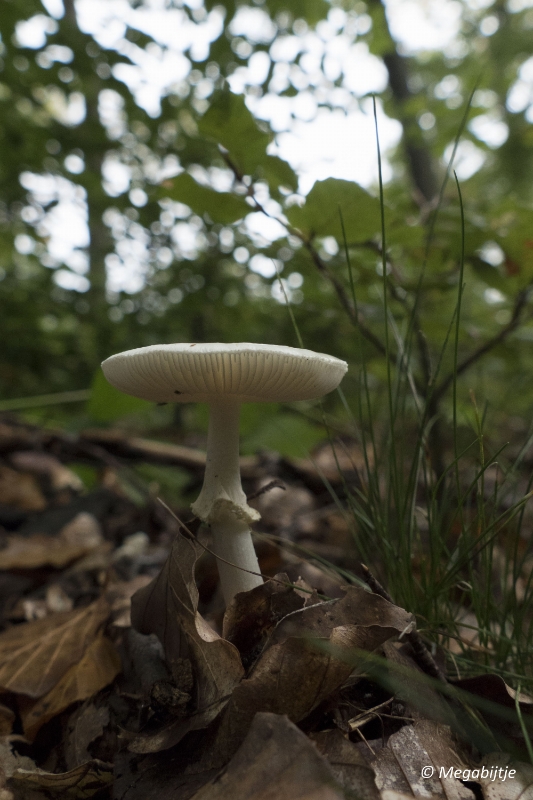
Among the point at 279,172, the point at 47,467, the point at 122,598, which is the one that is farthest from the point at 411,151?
the point at 122,598

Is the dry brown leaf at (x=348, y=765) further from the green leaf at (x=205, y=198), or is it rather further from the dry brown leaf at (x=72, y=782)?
the green leaf at (x=205, y=198)

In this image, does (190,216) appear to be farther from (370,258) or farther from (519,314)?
(519,314)

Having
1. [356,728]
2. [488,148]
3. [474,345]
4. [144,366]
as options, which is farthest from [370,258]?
[356,728]

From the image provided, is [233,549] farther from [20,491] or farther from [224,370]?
[20,491]

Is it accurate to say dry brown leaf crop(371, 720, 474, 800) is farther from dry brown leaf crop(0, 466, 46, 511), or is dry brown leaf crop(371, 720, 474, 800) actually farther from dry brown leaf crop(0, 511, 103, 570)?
dry brown leaf crop(0, 466, 46, 511)

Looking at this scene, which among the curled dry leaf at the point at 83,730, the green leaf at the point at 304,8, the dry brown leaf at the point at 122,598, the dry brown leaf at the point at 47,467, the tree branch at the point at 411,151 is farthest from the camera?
the tree branch at the point at 411,151

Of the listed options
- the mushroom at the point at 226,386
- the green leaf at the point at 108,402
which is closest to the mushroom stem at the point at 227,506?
the mushroom at the point at 226,386

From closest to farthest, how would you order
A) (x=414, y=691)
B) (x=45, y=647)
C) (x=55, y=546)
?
(x=414, y=691) < (x=45, y=647) < (x=55, y=546)
